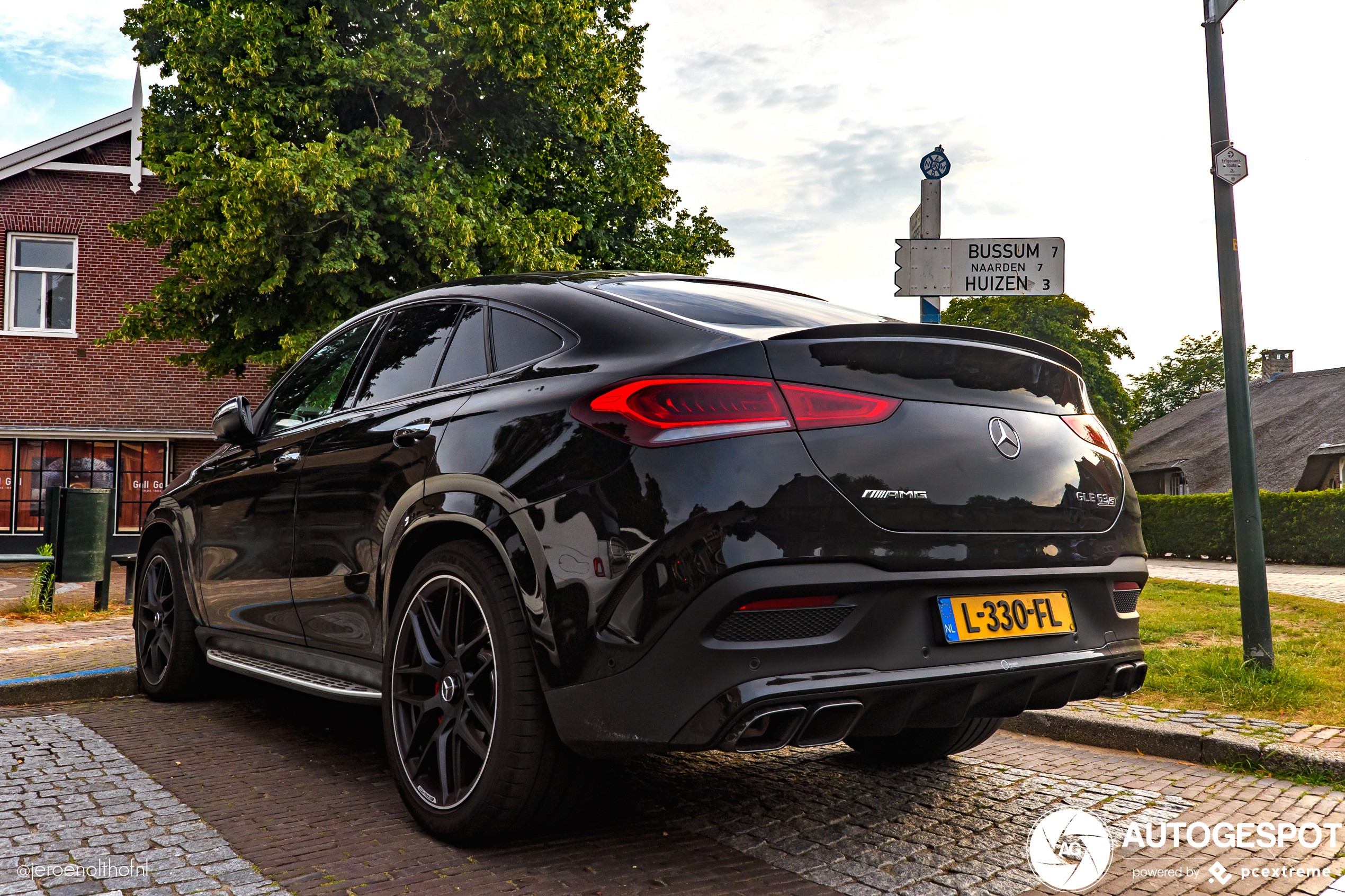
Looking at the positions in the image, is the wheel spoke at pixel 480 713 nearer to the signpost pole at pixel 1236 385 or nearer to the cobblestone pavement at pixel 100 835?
the cobblestone pavement at pixel 100 835

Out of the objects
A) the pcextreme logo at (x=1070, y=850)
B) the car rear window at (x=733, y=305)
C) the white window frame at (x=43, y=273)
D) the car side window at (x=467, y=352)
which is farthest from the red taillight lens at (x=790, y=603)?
the white window frame at (x=43, y=273)

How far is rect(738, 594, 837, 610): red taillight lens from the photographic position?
98.5 inches

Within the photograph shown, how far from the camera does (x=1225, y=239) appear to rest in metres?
5.93

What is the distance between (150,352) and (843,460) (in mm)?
20411

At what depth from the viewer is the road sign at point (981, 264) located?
268 inches

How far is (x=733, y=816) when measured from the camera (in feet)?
11.3

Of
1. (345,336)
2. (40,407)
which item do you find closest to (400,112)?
(40,407)

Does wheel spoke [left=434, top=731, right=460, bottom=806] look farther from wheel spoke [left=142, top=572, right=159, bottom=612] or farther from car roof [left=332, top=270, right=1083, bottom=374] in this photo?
wheel spoke [left=142, top=572, right=159, bottom=612]

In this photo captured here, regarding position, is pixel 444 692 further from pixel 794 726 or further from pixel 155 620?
pixel 155 620

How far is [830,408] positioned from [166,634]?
411 cm

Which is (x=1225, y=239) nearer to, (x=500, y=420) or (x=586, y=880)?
(x=500, y=420)

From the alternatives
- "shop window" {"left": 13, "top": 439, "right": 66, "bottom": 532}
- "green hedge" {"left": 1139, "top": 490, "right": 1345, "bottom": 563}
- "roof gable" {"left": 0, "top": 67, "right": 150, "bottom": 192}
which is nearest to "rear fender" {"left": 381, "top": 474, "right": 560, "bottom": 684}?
"roof gable" {"left": 0, "top": 67, "right": 150, "bottom": 192}

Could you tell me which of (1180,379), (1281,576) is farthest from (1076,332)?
(1180,379)

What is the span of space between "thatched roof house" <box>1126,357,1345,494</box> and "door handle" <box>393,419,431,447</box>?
36.0 m
